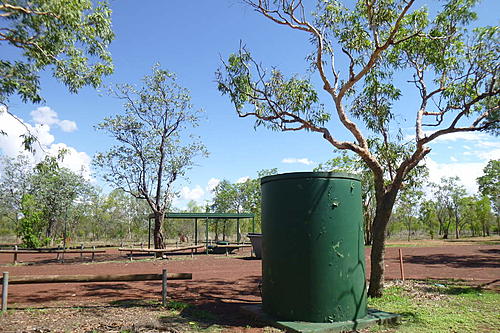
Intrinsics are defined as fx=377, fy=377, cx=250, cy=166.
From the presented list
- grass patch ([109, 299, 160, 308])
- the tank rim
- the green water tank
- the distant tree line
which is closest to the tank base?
the green water tank

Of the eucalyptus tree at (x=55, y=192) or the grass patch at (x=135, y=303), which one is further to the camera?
the eucalyptus tree at (x=55, y=192)

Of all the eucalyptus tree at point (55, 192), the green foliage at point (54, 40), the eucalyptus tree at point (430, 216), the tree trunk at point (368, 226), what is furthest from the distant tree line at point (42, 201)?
the eucalyptus tree at point (430, 216)

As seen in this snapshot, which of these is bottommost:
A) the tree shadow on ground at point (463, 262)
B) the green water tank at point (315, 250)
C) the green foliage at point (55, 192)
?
the tree shadow on ground at point (463, 262)

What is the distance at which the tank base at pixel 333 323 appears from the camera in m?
4.87

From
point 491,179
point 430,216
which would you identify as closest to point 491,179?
point 491,179

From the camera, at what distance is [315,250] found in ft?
17.0

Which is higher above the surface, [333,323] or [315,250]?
[315,250]

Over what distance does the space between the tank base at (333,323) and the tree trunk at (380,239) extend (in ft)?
6.09

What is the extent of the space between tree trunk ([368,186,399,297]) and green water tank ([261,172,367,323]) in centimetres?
220

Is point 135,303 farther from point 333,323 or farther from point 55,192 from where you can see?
point 55,192

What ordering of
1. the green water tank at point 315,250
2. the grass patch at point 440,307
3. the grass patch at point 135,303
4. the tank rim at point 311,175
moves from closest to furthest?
1. the green water tank at point 315,250
2. the tank rim at point 311,175
3. the grass patch at point 440,307
4. the grass patch at point 135,303

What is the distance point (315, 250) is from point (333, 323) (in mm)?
993

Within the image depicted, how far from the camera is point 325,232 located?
17.2 feet

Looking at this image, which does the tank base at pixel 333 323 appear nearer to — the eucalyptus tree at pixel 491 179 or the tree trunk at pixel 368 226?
the tree trunk at pixel 368 226
